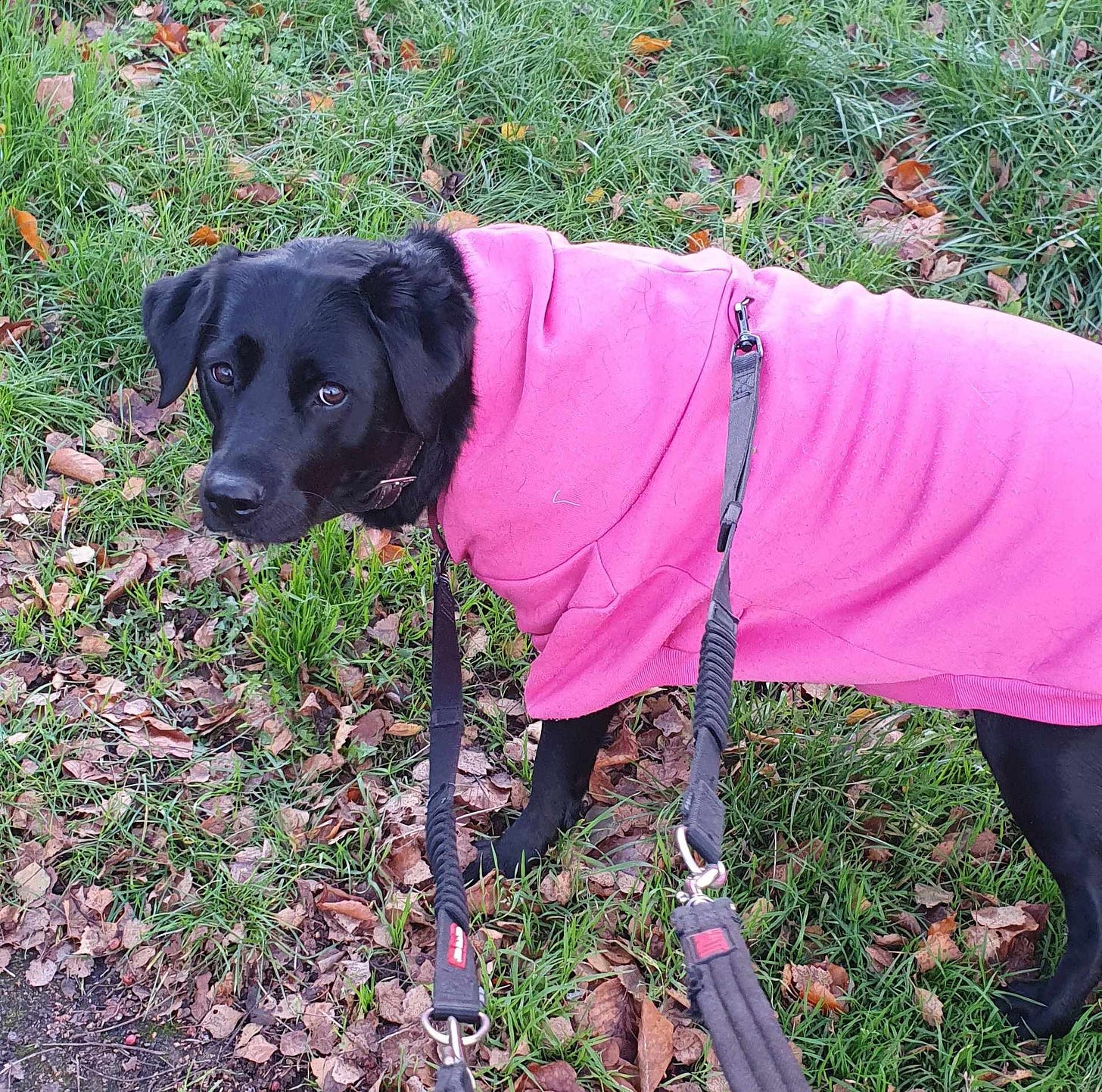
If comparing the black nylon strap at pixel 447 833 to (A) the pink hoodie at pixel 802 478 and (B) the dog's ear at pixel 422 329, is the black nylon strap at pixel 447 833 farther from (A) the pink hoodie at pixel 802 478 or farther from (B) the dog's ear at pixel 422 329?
(B) the dog's ear at pixel 422 329

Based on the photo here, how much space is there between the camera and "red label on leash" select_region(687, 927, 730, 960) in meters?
1.29

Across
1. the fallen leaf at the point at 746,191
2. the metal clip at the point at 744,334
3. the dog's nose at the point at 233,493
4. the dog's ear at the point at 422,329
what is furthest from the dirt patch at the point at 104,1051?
the fallen leaf at the point at 746,191

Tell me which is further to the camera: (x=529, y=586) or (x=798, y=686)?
(x=798, y=686)

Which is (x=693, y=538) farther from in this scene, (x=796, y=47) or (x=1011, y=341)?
(x=796, y=47)

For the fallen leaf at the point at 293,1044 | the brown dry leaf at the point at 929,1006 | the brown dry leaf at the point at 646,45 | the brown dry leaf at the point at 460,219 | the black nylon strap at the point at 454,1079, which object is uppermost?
the brown dry leaf at the point at 646,45

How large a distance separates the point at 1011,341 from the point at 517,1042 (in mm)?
1714

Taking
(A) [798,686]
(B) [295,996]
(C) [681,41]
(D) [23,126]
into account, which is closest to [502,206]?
(C) [681,41]

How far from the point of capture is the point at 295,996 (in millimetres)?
2273

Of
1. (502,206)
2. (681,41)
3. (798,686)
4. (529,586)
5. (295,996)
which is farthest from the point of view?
(681,41)

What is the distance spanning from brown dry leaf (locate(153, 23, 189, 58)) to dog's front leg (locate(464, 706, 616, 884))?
10.3 feet

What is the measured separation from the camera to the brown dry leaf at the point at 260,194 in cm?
365

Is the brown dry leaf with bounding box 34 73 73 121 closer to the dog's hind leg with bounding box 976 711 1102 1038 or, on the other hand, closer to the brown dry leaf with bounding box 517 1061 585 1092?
the brown dry leaf with bounding box 517 1061 585 1092

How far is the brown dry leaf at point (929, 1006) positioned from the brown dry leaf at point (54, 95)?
148 inches

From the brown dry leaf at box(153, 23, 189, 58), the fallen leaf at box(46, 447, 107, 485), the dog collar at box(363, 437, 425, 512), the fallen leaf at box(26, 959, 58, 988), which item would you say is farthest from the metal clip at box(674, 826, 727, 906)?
the brown dry leaf at box(153, 23, 189, 58)
